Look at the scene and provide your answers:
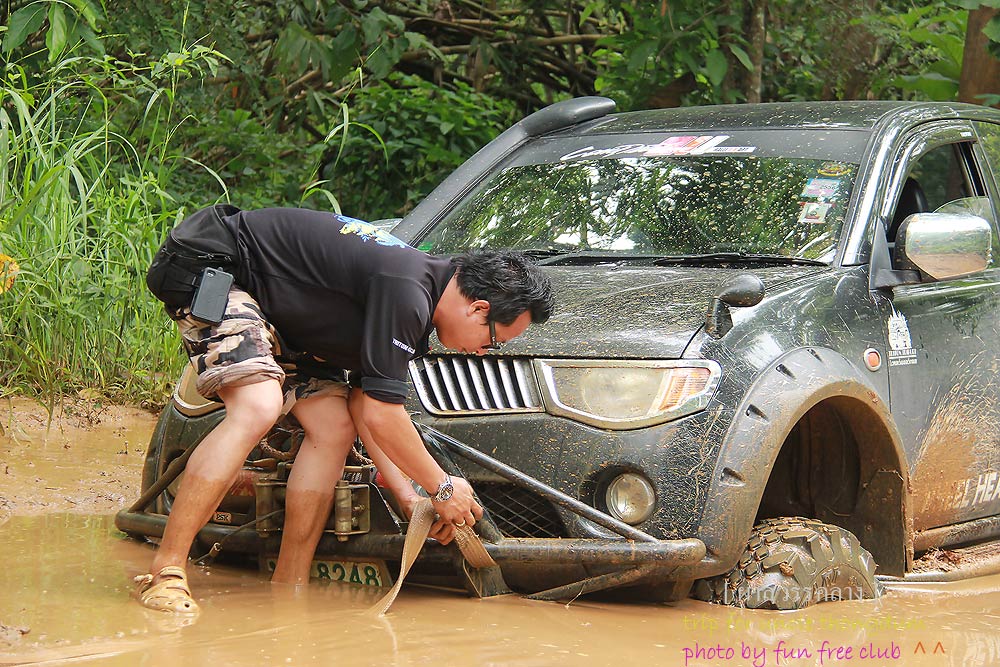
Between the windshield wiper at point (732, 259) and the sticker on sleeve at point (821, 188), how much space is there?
0.31 m

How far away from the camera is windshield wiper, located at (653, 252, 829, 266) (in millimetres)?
3960

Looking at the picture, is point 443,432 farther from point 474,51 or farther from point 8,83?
point 474,51

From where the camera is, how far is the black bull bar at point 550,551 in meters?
3.20

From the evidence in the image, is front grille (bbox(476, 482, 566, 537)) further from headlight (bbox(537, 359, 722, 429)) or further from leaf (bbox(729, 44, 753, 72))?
leaf (bbox(729, 44, 753, 72))

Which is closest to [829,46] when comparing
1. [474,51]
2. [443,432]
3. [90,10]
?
[474,51]

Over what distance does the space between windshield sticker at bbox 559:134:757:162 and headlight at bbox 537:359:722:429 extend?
4.25 feet

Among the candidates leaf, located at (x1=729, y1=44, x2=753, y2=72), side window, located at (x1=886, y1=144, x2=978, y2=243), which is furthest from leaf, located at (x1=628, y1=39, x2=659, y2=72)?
side window, located at (x1=886, y1=144, x2=978, y2=243)

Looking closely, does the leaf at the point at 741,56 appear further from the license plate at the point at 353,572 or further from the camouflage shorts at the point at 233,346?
the license plate at the point at 353,572

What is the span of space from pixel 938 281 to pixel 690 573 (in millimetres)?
1498

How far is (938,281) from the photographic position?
4.12 metres

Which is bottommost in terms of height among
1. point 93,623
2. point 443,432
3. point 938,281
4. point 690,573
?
point 93,623

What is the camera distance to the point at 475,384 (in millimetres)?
3541

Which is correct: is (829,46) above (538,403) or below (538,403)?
above

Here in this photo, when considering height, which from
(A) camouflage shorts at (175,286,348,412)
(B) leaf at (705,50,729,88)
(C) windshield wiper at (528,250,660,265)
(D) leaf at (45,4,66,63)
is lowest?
(A) camouflage shorts at (175,286,348,412)
